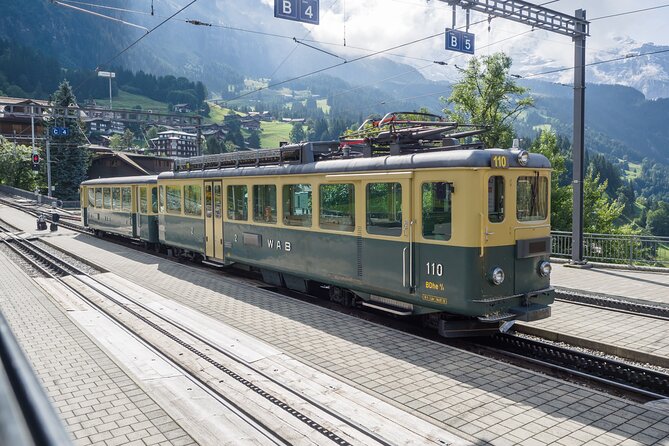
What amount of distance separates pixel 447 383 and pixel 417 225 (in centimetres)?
265

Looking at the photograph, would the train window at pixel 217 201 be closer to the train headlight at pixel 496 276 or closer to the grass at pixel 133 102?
the train headlight at pixel 496 276

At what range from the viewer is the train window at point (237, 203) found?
44.5ft

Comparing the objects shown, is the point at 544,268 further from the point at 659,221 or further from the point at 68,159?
the point at 659,221

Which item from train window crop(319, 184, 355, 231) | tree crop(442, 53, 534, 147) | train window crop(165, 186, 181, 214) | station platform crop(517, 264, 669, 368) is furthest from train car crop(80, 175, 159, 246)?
tree crop(442, 53, 534, 147)

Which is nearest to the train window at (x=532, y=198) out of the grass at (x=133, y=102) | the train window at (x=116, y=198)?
the train window at (x=116, y=198)

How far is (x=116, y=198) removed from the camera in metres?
23.9

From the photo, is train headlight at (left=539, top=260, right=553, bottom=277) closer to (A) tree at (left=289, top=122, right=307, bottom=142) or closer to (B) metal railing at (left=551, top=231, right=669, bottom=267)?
(B) metal railing at (left=551, top=231, right=669, bottom=267)

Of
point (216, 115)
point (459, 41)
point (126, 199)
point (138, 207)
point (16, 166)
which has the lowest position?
point (138, 207)

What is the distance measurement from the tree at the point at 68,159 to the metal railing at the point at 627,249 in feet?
183

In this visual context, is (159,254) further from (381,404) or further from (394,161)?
(381,404)

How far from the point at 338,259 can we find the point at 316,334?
171 cm

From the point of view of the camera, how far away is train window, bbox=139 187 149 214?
2061 cm

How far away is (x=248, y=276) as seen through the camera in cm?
1541

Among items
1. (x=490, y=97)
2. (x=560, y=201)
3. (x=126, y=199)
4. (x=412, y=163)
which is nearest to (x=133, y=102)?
(x=490, y=97)
